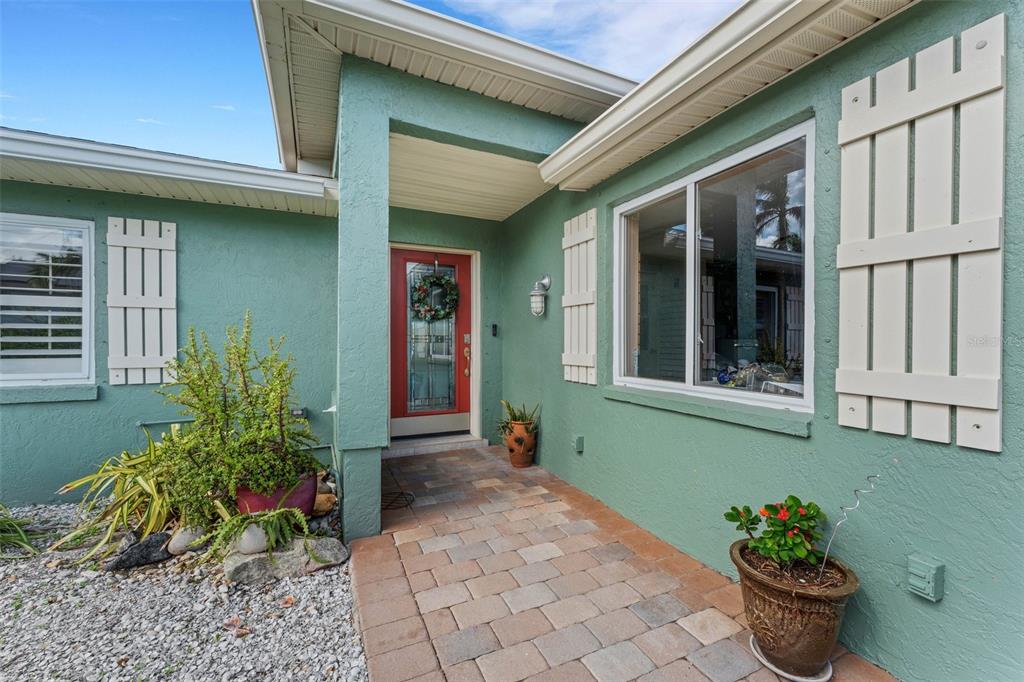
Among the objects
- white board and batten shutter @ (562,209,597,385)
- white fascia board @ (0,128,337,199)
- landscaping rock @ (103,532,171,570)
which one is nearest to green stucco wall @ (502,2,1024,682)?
white board and batten shutter @ (562,209,597,385)

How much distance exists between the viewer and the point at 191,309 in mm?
3461

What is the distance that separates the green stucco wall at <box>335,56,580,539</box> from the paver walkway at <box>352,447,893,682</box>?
0.43m

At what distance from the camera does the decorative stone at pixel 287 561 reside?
6.86ft

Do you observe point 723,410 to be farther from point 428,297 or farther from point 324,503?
point 428,297

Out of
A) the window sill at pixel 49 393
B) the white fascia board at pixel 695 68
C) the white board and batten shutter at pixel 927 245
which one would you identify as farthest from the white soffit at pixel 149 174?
the white board and batten shutter at pixel 927 245

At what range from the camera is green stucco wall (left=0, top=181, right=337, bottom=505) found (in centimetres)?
307

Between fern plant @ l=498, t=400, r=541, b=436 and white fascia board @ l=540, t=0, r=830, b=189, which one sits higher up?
white fascia board @ l=540, t=0, r=830, b=189

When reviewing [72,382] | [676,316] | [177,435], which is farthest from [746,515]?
[72,382]

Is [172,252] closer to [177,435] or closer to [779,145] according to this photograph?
[177,435]

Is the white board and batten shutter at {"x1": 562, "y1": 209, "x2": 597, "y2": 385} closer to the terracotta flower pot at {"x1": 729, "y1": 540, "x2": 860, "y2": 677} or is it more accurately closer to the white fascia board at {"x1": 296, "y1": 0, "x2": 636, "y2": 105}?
the white fascia board at {"x1": 296, "y1": 0, "x2": 636, "y2": 105}

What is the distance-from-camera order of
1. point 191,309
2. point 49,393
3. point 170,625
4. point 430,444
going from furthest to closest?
1. point 430,444
2. point 191,309
3. point 49,393
4. point 170,625

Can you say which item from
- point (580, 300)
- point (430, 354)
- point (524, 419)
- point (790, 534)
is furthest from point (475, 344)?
point (790, 534)

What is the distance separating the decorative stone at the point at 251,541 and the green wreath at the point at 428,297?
273 centimetres

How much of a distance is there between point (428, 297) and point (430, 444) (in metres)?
1.58
